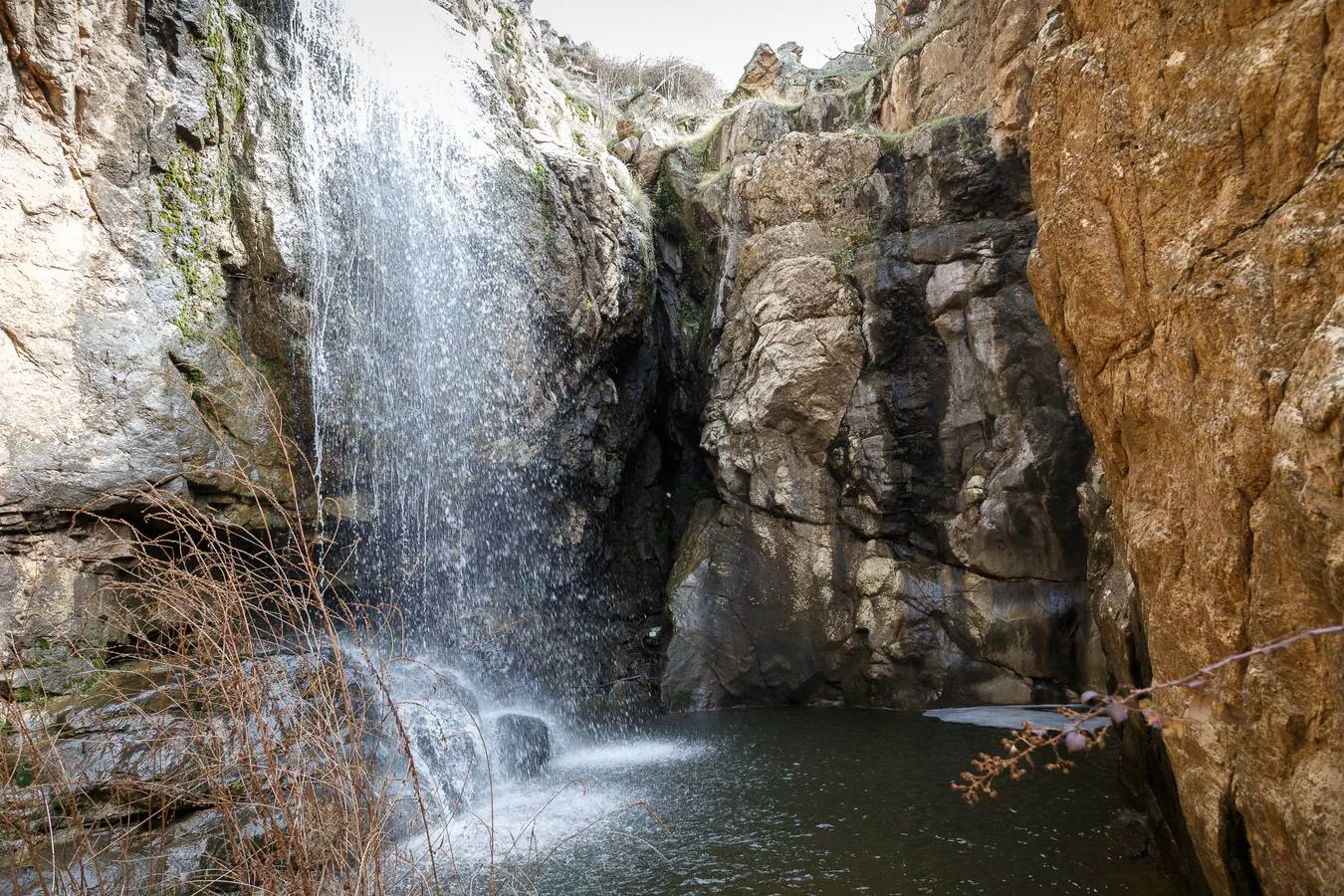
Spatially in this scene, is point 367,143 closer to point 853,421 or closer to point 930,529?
point 853,421

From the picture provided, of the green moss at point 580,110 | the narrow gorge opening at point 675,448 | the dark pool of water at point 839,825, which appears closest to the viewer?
the narrow gorge opening at point 675,448

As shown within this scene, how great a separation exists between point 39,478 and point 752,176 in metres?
9.38

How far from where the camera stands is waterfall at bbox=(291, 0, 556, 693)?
9477mm

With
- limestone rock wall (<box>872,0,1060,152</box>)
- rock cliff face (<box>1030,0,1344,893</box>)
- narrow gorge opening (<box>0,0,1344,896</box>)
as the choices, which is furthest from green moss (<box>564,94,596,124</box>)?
rock cliff face (<box>1030,0,1344,893</box>)

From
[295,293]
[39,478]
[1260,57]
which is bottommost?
[39,478]

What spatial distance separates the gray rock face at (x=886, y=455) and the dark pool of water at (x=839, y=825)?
73.6 inches

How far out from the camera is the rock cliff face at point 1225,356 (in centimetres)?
252

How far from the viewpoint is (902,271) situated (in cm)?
1038

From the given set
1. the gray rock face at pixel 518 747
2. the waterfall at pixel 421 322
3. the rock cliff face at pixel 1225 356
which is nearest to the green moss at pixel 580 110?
the waterfall at pixel 421 322

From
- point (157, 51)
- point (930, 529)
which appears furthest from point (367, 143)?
point (930, 529)

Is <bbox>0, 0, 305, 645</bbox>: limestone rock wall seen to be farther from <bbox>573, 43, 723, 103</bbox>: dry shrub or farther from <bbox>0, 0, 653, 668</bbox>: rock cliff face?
<bbox>573, 43, 723, 103</bbox>: dry shrub

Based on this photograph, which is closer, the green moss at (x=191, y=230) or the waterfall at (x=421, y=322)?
the green moss at (x=191, y=230)

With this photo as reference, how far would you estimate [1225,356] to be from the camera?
2.99 meters

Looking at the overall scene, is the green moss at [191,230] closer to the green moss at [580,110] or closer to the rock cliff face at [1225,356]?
the green moss at [580,110]
